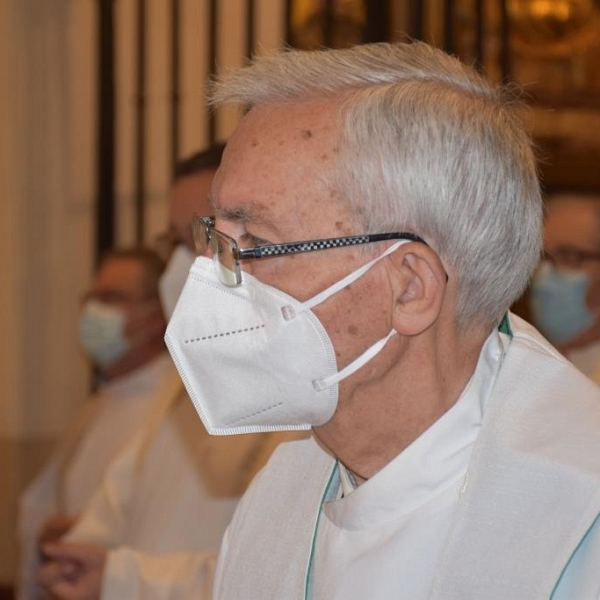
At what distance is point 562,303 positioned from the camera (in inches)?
179

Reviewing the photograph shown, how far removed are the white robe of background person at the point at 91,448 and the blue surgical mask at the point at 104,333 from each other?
10 cm

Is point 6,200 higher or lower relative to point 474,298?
lower

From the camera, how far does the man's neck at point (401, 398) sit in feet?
6.79

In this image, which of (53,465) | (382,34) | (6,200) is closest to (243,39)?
(382,34)

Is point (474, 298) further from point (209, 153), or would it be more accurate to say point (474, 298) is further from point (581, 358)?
point (581, 358)

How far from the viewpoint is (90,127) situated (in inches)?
274

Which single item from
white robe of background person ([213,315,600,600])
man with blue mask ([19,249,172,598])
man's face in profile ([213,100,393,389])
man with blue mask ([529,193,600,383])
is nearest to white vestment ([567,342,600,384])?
man with blue mask ([529,193,600,383])

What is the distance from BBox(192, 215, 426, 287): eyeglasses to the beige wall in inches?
177

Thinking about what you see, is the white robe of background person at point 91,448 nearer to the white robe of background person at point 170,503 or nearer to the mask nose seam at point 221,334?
the white robe of background person at point 170,503

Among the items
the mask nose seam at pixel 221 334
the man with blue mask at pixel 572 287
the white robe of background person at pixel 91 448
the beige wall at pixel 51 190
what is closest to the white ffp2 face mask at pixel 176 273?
the white robe of background person at pixel 91 448

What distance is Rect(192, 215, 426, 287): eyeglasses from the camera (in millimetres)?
2029

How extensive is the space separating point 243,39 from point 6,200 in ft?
5.44

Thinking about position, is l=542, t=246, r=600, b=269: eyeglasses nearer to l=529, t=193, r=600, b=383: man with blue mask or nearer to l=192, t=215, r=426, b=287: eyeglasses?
l=529, t=193, r=600, b=383: man with blue mask

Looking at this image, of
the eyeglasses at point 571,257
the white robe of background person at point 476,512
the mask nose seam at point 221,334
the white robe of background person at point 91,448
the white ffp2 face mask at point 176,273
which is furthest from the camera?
the white robe of background person at point 91,448
